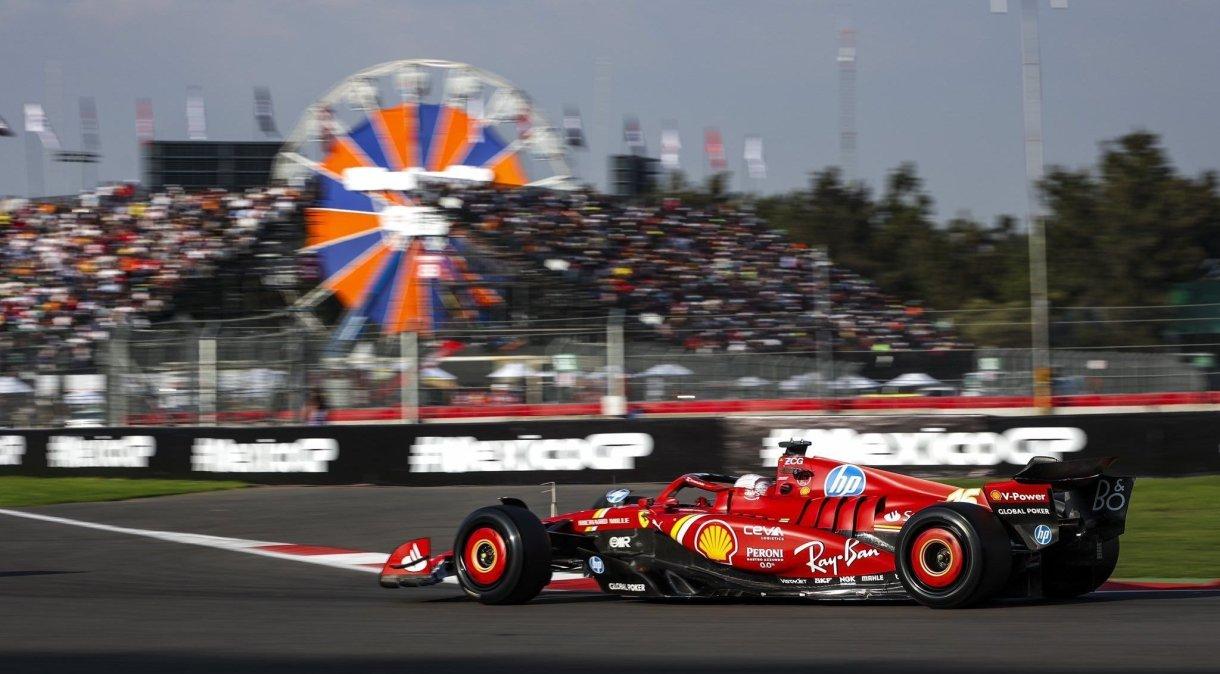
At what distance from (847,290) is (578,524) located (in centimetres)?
1725

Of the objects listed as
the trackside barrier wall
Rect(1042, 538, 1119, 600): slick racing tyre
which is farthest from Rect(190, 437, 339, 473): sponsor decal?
Rect(1042, 538, 1119, 600): slick racing tyre

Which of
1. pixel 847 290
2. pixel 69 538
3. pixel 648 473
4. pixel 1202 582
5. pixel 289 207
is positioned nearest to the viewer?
pixel 1202 582

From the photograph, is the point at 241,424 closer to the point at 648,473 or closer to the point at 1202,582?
the point at 648,473

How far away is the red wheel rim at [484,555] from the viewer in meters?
8.05

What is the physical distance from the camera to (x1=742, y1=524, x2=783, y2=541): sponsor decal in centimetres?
758

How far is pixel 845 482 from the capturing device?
7.67 m

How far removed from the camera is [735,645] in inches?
237

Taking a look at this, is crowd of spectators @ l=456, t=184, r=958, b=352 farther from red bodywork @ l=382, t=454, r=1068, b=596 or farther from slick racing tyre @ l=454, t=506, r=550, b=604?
slick racing tyre @ l=454, t=506, r=550, b=604

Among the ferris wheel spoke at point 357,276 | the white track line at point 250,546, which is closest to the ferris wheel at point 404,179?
the ferris wheel spoke at point 357,276

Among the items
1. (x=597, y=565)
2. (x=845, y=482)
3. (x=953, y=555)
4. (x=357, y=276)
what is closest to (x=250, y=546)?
(x=597, y=565)

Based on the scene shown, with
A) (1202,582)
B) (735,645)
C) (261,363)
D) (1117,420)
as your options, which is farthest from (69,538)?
(1117,420)

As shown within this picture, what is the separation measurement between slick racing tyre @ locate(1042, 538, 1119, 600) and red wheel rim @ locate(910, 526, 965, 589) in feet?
2.04

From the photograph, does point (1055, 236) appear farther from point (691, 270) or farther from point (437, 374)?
point (437, 374)

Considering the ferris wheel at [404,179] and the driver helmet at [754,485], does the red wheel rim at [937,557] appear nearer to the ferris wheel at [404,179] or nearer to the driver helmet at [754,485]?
the driver helmet at [754,485]
